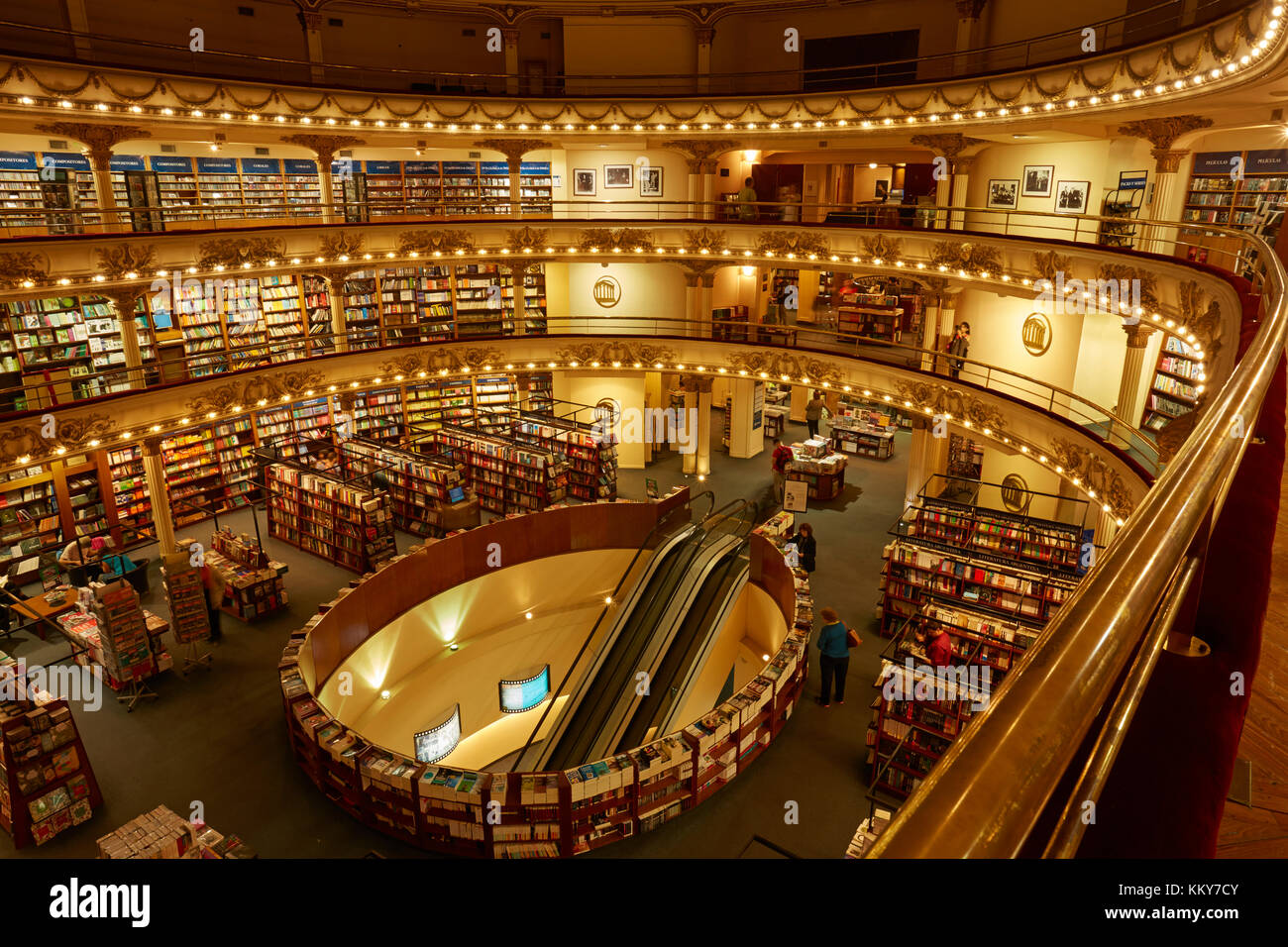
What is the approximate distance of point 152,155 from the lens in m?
17.3

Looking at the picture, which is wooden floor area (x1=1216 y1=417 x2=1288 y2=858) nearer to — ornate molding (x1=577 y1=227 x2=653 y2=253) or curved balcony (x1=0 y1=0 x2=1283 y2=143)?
curved balcony (x1=0 y1=0 x2=1283 y2=143)

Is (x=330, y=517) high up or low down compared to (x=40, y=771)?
up

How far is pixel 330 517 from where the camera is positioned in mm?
16312

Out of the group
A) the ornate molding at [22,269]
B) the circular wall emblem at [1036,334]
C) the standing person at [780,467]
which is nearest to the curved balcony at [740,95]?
the ornate molding at [22,269]

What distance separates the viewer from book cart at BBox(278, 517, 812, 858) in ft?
30.0

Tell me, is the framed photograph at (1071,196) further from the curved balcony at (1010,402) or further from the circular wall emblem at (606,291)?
the circular wall emblem at (606,291)

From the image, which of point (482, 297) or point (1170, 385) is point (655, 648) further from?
point (482, 297)

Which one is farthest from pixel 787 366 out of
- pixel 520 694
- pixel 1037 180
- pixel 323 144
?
pixel 323 144

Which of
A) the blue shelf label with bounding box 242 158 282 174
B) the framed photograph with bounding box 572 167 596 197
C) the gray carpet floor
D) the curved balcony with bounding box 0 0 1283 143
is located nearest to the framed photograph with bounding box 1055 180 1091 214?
the curved balcony with bounding box 0 0 1283 143

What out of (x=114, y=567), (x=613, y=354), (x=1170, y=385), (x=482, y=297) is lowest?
(x=114, y=567)

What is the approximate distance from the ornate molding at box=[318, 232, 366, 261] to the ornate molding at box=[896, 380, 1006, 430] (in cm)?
1207

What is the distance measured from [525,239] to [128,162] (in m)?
8.43
